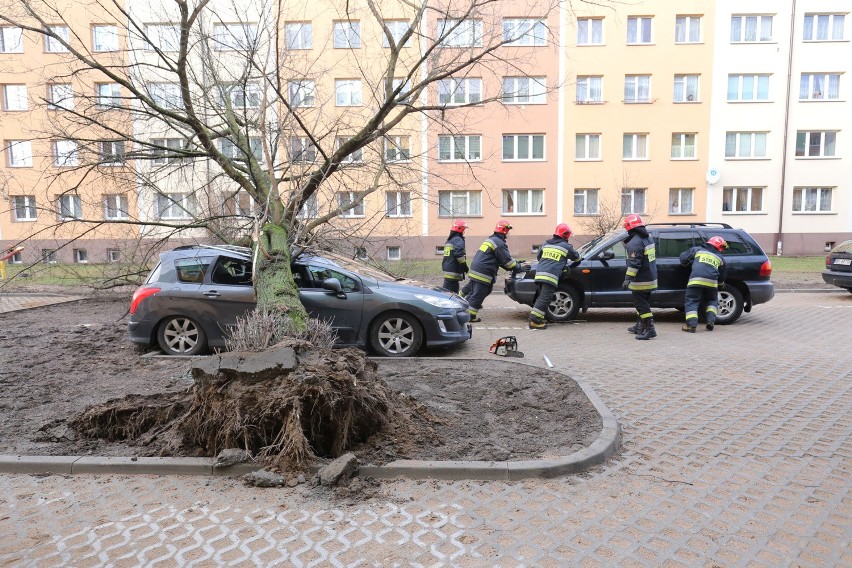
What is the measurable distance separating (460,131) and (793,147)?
2701 centimetres

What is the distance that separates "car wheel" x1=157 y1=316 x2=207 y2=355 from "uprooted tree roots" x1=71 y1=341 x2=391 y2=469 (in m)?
3.55

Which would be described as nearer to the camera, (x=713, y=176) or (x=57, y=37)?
(x=57, y=37)

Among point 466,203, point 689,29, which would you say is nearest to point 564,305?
point 466,203

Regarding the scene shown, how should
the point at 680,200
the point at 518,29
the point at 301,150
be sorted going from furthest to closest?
the point at 680,200
the point at 301,150
the point at 518,29

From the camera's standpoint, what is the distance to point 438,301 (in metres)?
8.16

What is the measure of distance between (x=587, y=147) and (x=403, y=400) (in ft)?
87.2

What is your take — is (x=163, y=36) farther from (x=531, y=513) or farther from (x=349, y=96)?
(x=349, y=96)

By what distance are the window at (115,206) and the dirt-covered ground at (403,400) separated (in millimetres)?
2407

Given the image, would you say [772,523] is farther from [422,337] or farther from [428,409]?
[422,337]

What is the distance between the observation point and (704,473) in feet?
13.6

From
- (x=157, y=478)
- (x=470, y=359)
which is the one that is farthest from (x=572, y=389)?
(x=157, y=478)

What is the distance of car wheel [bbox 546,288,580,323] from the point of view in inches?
433

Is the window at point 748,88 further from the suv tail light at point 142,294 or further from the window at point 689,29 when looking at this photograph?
the suv tail light at point 142,294

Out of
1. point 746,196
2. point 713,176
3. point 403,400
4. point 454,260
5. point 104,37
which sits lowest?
point 403,400
